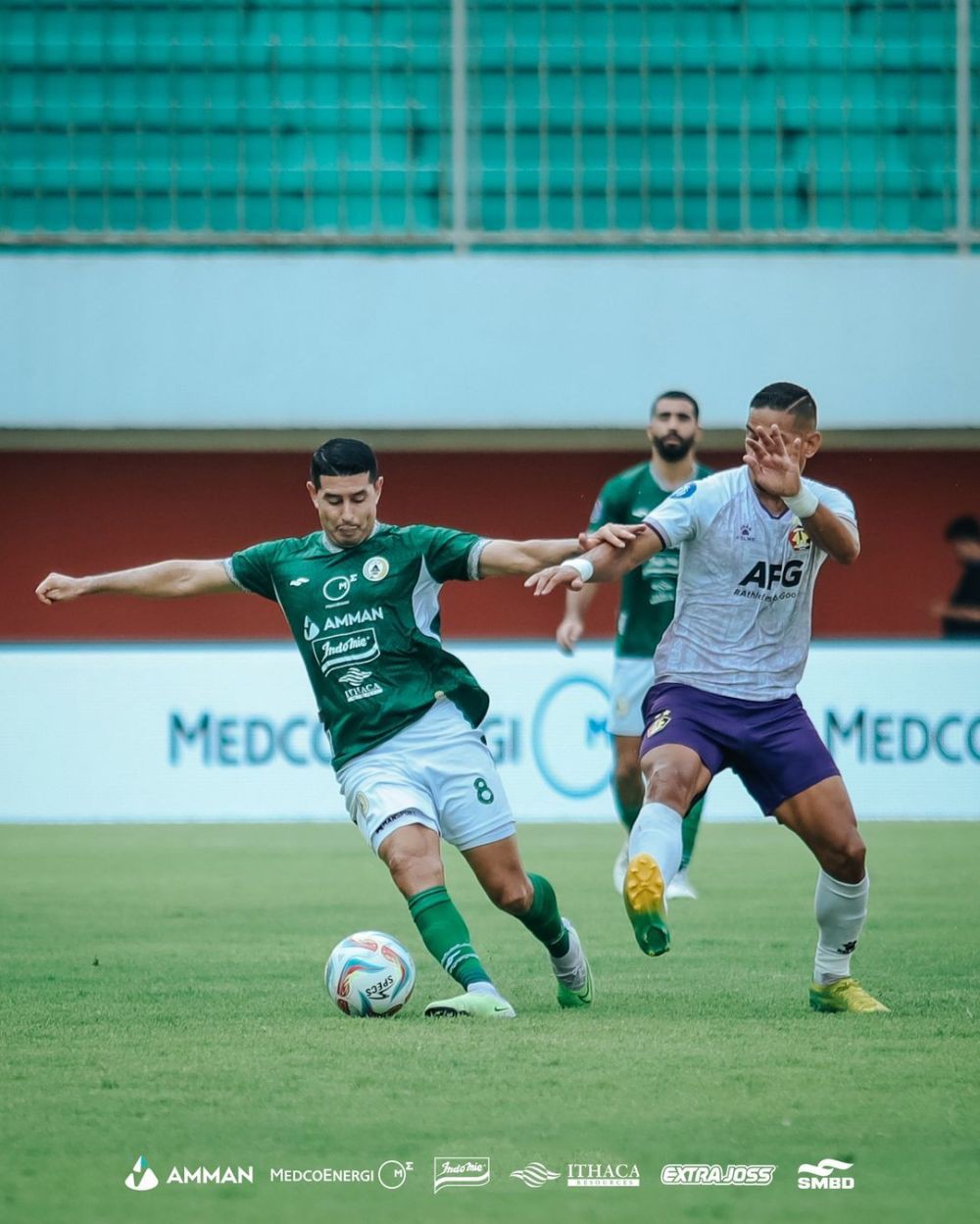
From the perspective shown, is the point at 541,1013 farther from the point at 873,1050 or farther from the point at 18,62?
the point at 18,62

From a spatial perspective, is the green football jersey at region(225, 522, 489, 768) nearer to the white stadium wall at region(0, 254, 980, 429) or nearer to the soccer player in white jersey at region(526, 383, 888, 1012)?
the soccer player in white jersey at region(526, 383, 888, 1012)

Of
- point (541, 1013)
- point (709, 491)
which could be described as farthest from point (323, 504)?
point (541, 1013)

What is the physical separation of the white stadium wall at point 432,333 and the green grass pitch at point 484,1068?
1059cm

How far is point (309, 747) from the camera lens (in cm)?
1403

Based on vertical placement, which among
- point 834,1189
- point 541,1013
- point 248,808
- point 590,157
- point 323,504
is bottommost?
point 248,808

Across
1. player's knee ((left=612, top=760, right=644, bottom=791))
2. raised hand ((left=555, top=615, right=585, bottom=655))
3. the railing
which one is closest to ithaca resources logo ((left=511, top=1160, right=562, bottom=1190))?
raised hand ((left=555, top=615, right=585, bottom=655))

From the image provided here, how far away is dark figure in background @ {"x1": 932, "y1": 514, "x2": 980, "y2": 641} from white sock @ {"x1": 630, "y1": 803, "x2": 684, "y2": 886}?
14.8m

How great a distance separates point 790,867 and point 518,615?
9.75 meters

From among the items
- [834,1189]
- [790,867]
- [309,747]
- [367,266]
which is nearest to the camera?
[834,1189]

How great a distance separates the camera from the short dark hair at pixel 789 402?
240 inches

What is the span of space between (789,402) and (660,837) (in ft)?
4.29

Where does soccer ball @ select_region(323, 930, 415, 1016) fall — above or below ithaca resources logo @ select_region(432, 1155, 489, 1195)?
below

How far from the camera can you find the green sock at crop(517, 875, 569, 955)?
6.27 metres

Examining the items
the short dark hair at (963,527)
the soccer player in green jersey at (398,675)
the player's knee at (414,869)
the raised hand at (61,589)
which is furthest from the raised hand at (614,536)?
the short dark hair at (963,527)
